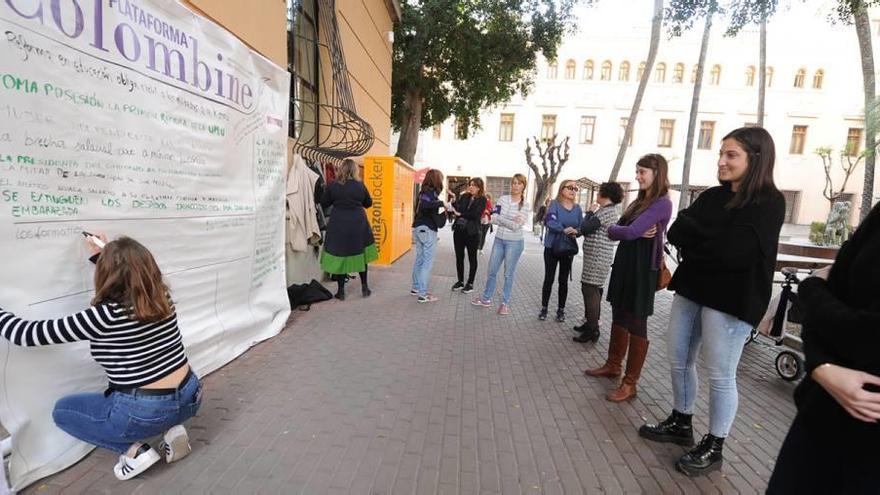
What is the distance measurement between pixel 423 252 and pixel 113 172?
155 inches

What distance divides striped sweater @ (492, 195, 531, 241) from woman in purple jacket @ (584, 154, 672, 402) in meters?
2.09

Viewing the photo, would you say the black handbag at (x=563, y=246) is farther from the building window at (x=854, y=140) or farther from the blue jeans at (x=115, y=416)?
the building window at (x=854, y=140)

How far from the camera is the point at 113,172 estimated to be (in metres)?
2.58

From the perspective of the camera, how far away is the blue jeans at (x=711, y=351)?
2357mm

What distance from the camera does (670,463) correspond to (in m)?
2.63

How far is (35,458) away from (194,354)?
118 centimetres

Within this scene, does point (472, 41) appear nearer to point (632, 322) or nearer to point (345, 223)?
point (345, 223)

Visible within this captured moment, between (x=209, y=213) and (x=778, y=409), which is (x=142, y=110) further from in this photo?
(x=778, y=409)

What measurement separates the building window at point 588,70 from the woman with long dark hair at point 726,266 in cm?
3209

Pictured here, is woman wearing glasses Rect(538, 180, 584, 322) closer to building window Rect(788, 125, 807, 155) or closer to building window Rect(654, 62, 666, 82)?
building window Rect(654, 62, 666, 82)

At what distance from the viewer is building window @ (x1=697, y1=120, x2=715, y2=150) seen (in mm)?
31094

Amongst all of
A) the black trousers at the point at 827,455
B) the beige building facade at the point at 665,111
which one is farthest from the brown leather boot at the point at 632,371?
the beige building facade at the point at 665,111

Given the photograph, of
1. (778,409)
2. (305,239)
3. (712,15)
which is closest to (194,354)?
(305,239)

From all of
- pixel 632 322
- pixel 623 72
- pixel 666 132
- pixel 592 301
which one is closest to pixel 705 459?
pixel 632 322
